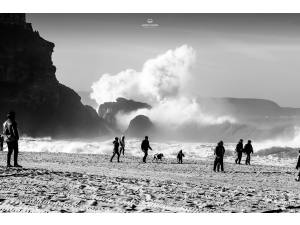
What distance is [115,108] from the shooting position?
7712cm

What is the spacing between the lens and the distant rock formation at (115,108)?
235 ft

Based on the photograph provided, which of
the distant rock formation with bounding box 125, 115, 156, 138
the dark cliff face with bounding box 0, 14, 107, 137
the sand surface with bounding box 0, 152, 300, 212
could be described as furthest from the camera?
the distant rock formation with bounding box 125, 115, 156, 138

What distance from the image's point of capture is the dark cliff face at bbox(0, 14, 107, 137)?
7212cm

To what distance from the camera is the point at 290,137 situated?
63656 mm

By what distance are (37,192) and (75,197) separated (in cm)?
95

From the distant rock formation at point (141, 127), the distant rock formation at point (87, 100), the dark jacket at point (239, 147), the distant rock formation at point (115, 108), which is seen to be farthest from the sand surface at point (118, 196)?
the distant rock formation at point (87, 100)

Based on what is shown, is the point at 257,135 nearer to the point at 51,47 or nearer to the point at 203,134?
the point at 203,134

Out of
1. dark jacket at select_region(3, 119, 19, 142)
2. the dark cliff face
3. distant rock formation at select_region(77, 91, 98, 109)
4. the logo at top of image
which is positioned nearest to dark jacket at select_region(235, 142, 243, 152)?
the logo at top of image

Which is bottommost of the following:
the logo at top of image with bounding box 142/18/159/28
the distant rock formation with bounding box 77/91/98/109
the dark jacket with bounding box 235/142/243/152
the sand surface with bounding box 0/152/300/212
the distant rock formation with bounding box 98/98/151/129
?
the sand surface with bounding box 0/152/300/212

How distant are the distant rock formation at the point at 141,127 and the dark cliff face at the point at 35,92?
5604mm

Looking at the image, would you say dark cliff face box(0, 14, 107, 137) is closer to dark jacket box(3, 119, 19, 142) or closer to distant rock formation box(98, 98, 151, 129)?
distant rock formation box(98, 98, 151, 129)

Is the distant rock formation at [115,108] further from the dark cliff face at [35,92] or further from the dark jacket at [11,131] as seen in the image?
the dark jacket at [11,131]

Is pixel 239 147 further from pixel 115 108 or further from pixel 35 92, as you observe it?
pixel 35 92

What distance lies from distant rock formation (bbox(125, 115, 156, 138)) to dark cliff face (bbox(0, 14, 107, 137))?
18.4 feet
